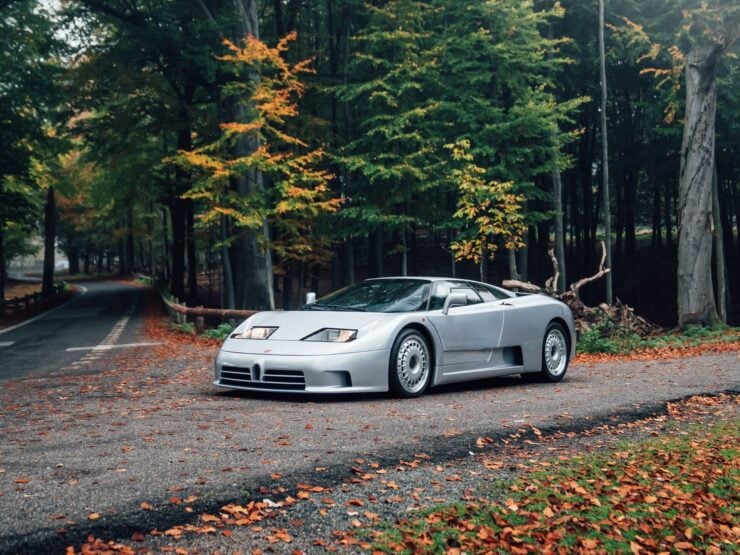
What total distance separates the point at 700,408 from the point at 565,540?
558cm

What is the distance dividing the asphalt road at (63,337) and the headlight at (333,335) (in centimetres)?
666

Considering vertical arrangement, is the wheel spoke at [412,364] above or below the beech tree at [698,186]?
below

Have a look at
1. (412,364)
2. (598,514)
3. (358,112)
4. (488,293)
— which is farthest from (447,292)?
(358,112)

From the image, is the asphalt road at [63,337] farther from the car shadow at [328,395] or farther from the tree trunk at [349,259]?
the tree trunk at [349,259]

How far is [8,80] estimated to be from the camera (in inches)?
1153

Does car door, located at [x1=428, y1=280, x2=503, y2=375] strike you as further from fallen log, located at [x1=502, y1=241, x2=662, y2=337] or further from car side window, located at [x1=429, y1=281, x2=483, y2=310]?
fallen log, located at [x1=502, y1=241, x2=662, y2=337]

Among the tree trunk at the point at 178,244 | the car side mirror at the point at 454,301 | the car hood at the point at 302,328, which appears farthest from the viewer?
the tree trunk at the point at 178,244

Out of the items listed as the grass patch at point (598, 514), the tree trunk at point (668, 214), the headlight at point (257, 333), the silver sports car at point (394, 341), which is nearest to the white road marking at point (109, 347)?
the silver sports car at point (394, 341)

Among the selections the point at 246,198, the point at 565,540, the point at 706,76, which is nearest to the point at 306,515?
the point at 565,540

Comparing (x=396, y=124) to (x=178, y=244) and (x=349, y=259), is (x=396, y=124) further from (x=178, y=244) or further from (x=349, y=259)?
(x=178, y=244)

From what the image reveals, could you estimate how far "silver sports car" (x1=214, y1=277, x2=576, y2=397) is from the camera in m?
8.69

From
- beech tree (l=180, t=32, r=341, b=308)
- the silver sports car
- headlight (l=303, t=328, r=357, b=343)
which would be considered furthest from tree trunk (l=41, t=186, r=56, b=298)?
headlight (l=303, t=328, r=357, b=343)

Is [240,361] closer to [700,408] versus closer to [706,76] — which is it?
[700,408]

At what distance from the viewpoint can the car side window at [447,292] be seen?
389 inches
